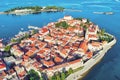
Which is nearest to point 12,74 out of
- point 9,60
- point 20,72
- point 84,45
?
point 20,72

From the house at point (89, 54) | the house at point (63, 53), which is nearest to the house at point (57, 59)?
the house at point (63, 53)

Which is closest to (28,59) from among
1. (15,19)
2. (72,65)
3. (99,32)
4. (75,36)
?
(72,65)

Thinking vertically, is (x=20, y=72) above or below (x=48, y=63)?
below

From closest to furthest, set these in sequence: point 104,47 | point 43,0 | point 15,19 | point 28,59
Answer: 1. point 28,59
2. point 104,47
3. point 15,19
4. point 43,0

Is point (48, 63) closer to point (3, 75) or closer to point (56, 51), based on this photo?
point (56, 51)

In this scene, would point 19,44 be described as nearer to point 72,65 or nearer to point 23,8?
point 72,65

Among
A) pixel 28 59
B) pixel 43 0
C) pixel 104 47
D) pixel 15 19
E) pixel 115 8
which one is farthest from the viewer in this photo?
pixel 43 0
